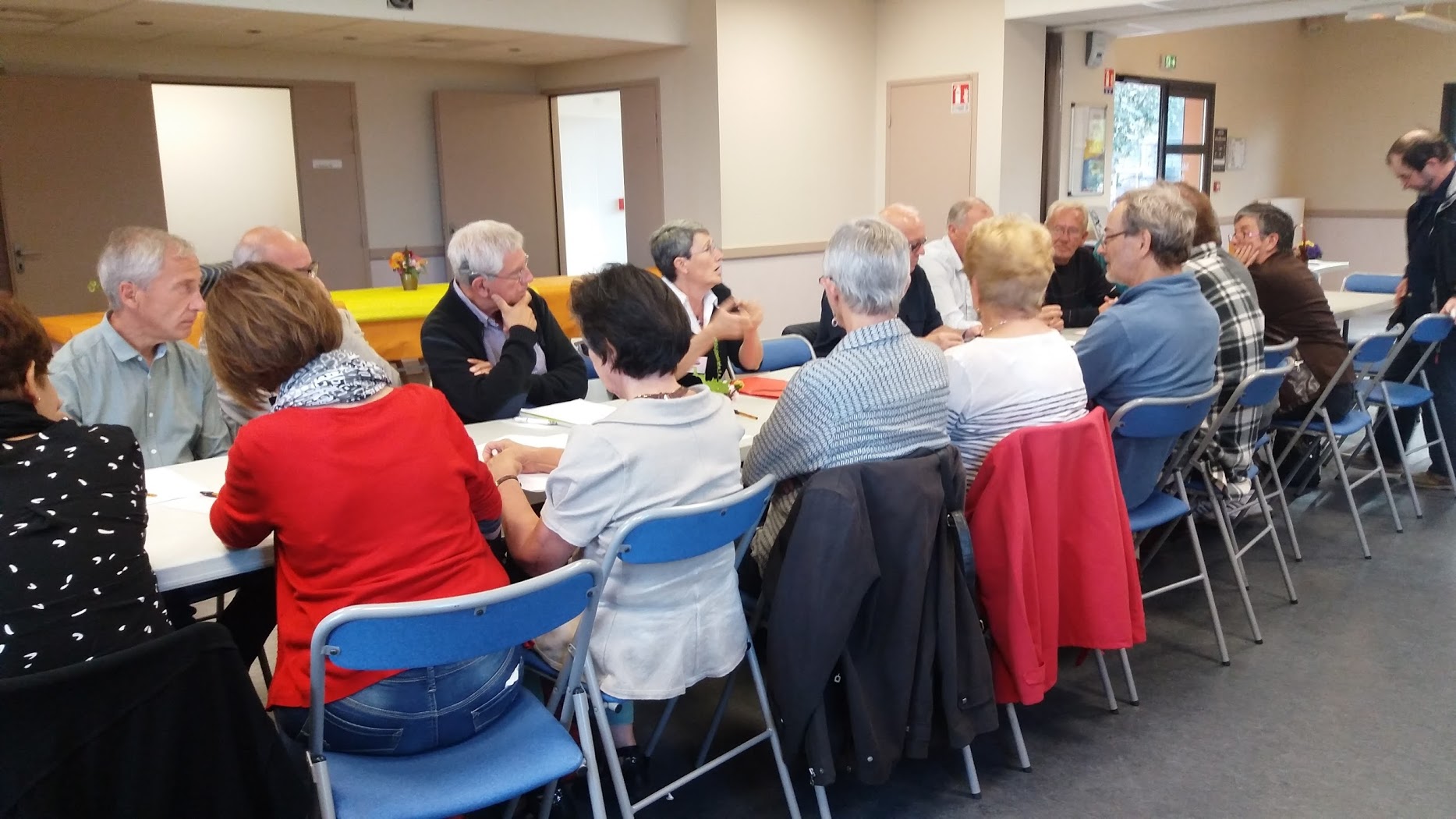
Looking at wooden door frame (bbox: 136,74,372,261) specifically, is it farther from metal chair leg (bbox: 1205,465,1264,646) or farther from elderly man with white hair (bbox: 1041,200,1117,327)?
metal chair leg (bbox: 1205,465,1264,646)

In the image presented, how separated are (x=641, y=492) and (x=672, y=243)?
189 centimetres

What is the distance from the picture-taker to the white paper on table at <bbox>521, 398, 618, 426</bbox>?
281 centimetres

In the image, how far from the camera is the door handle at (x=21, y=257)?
6.64 metres

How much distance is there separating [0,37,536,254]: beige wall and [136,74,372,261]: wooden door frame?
0.09 ft

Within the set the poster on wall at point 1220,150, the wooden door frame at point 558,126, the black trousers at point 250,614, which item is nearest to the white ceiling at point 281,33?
the wooden door frame at point 558,126

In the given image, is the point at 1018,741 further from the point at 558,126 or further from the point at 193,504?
the point at 558,126

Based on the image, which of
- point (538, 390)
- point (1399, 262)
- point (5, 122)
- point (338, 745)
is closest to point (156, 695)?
point (338, 745)

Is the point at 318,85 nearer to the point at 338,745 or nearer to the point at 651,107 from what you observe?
the point at 651,107

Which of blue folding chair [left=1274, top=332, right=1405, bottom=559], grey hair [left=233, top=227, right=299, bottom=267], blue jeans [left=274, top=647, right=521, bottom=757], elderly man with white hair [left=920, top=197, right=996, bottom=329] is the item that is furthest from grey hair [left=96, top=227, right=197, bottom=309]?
blue folding chair [left=1274, top=332, right=1405, bottom=559]

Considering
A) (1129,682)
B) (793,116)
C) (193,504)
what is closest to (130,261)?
(193,504)

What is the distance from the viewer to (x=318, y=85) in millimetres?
7793

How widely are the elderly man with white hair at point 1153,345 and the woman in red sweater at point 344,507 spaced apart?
190 centimetres

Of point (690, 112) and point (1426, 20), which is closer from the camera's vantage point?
point (1426, 20)

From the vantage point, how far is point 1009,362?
8.41ft
